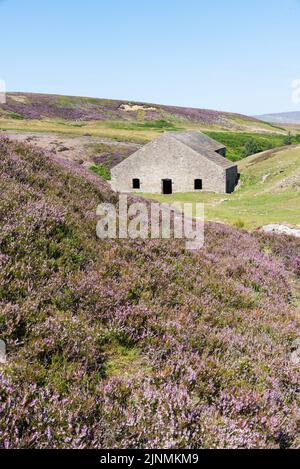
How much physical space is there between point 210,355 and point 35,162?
290 inches

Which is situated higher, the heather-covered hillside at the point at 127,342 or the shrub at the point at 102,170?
the shrub at the point at 102,170

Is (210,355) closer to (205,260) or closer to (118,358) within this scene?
(118,358)

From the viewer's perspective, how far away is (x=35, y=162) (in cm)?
1019

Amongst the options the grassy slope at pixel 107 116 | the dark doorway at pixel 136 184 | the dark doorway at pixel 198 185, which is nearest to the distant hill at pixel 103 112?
the grassy slope at pixel 107 116

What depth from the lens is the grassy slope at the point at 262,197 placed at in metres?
27.5

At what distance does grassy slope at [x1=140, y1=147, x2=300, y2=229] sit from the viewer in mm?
27531

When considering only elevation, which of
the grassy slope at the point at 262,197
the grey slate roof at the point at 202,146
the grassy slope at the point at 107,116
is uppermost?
the grassy slope at the point at 107,116

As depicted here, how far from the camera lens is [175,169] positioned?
51250mm

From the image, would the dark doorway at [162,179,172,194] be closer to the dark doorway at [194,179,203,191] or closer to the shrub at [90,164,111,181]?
the dark doorway at [194,179,203,191]

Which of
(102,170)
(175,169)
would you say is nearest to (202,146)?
(175,169)

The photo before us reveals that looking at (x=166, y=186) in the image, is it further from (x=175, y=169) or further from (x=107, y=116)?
(x=107, y=116)

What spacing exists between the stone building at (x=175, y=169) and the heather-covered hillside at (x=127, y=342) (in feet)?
135

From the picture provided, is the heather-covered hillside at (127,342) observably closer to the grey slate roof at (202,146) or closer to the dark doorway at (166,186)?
the grey slate roof at (202,146)

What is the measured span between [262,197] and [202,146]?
20285 millimetres
